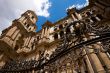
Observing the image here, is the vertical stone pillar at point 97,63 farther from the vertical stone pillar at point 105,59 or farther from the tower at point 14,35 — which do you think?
the tower at point 14,35

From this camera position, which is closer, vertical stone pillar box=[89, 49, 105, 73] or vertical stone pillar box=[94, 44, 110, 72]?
vertical stone pillar box=[89, 49, 105, 73]

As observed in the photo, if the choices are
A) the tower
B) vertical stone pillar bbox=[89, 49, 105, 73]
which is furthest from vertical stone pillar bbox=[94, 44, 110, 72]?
the tower

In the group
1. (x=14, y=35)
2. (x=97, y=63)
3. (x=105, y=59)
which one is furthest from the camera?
(x=14, y=35)

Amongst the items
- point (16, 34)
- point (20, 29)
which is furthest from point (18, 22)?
point (16, 34)

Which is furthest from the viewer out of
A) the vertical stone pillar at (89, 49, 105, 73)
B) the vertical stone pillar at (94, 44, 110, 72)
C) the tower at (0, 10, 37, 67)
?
the tower at (0, 10, 37, 67)

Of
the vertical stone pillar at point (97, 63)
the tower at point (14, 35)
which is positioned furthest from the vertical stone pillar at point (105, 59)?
the tower at point (14, 35)

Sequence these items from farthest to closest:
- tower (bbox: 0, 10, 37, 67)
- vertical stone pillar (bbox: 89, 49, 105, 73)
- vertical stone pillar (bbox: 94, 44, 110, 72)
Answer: tower (bbox: 0, 10, 37, 67)
vertical stone pillar (bbox: 94, 44, 110, 72)
vertical stone pillar (bbox: 89, 49, 105, 73)

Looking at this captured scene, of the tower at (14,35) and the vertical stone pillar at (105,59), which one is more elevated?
the tower at (14,35)

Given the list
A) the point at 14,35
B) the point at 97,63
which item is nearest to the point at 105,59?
the point at 97,63

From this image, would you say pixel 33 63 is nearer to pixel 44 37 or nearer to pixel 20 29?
pixel 44 37

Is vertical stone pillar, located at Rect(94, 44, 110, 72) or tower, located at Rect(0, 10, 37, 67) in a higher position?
tower, located at Rect(0, 10, 37, 67)

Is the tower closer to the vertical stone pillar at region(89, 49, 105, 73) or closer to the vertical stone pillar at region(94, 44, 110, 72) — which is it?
the vertical stone pillar at region(89, 49, 105, 73)

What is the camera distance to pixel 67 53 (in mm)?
8414

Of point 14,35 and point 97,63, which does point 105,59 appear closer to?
point 97,63
